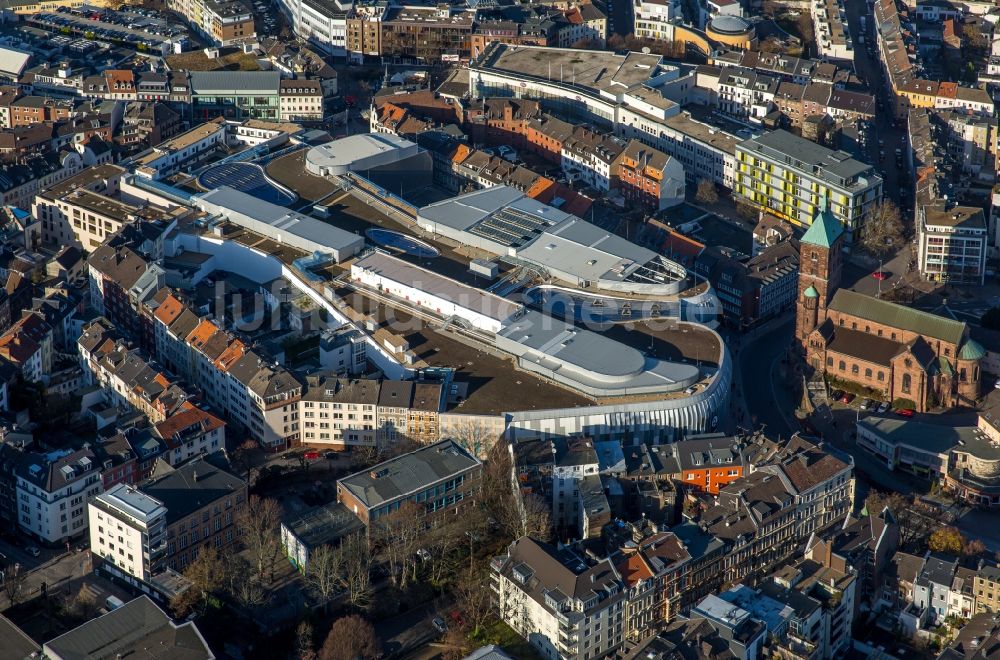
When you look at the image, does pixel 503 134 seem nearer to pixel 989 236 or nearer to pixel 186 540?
pixel 989 236

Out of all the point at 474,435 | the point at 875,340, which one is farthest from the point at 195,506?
the point at 875,340

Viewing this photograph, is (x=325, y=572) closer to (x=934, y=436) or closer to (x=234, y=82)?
(x=934, y=436)

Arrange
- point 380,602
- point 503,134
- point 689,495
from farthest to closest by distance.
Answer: point 503,134, point 689,495, point 380,602

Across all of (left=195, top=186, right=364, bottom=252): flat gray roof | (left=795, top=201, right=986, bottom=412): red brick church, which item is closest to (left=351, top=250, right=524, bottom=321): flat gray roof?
(left=195, top=186, right=364, bottom=252): flat gray roof

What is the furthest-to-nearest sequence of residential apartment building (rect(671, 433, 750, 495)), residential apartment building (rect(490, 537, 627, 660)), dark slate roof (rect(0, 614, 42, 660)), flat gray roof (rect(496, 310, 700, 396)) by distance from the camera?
flat gray roof (rect(496, 310, 700, 396)) → residential apartment building (rect(671, 433, 750, 495)) → residential apartment building (rect(490, 537, 627, 660)) → dark slate roof (rect(0, 614, 42, 660))

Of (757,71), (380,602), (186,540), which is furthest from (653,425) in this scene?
(757,71)

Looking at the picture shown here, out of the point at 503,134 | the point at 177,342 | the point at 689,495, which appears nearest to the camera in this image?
the point at 689,495

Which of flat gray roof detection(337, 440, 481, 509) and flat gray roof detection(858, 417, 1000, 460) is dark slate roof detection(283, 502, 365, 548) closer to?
flat gray roof detection(337, 440, 481, 509)
